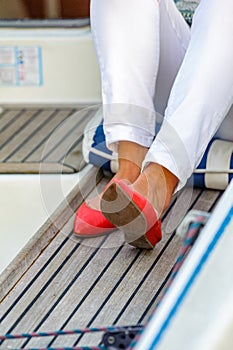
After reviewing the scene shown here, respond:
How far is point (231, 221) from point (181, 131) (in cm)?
47

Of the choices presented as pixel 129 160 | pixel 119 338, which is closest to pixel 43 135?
pixel 129 160

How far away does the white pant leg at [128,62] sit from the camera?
6.23 feet

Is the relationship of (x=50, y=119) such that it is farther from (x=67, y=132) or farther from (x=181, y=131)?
(x=181, y=131)

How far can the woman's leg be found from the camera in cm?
190

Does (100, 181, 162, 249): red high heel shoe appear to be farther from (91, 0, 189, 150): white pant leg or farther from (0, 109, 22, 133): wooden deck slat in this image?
(0, 109, 22, 133): wooden deck slat

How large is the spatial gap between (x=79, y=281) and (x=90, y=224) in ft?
0.50

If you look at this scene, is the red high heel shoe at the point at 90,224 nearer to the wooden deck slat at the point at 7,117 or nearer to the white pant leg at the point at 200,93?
the white pant leg at the point at 200,93

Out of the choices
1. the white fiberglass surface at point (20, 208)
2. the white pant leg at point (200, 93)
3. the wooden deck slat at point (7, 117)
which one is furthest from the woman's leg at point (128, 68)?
the wooden deck slat at point (7, 117)

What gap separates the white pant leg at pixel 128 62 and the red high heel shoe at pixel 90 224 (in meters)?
0.14

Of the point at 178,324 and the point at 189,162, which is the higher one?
the point at 189,162

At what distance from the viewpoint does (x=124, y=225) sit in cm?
174

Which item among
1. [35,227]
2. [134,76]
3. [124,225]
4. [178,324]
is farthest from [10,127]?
[178,324]

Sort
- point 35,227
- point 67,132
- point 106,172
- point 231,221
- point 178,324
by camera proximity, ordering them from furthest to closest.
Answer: point 67,132, point 35,227, point 106,172, point 231,221, point 178,324

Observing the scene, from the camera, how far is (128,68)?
1.91 metres
